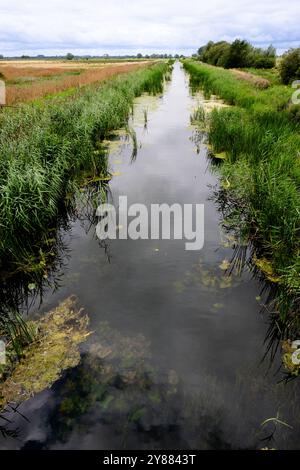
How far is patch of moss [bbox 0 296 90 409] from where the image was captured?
10.5 feet

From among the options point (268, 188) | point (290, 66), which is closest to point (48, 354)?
point (268, 188)

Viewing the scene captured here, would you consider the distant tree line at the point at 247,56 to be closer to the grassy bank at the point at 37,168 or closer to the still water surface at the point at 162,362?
the grassy bank at the point at 37,168

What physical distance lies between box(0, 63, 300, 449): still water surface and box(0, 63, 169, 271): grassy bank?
2.30ft

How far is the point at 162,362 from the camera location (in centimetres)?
352

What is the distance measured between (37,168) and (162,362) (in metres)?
4.18

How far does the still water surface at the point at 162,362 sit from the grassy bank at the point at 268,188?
1.45ft

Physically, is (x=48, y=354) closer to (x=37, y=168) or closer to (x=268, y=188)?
(x=37, y=168)

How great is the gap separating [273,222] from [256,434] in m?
3.05

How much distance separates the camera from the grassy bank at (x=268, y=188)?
426 cm

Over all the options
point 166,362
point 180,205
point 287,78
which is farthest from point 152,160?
point 287,78

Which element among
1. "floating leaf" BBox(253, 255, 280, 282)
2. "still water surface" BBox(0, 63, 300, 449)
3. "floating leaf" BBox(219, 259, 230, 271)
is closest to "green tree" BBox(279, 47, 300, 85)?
"still water surface" BBox(0, 63, 300, 449)

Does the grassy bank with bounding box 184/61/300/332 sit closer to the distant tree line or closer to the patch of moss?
the patch of moss

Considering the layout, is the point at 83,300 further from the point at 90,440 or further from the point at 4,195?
the point at 4,195

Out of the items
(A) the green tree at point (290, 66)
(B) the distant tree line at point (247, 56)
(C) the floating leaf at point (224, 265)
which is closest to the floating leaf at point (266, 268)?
(C) the floating leaf at point (224, 265)
